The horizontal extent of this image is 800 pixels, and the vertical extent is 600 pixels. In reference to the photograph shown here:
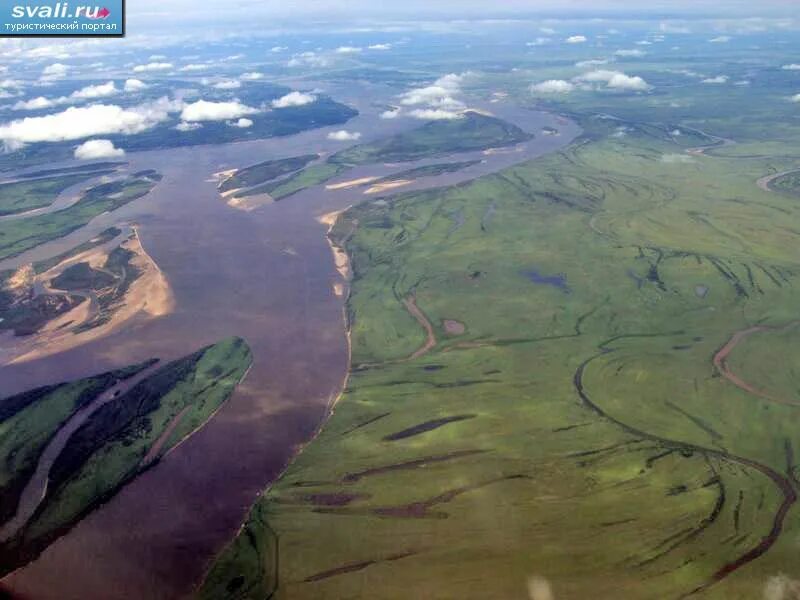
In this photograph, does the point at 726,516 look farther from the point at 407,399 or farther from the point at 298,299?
the point at 298,299

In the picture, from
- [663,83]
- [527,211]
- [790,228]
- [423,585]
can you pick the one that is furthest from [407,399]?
[663,83]

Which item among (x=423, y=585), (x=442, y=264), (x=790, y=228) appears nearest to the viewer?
(x=423, y=585)

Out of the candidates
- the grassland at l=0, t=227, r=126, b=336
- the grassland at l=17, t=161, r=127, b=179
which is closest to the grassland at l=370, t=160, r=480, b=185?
the grassland at l=0, t=227, r=126, b=336

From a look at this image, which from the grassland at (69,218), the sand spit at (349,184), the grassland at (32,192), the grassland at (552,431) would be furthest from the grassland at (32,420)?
the sand spit at (349,184)

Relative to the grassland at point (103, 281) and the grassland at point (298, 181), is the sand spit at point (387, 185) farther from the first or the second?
the grassland at point (103, 281)

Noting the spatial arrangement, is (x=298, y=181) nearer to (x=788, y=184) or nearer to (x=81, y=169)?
(x=81, y=169)

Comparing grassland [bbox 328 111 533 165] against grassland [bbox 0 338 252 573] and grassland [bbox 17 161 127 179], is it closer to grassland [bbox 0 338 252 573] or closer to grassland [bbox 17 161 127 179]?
grassland [bbox 17 161 127 179]

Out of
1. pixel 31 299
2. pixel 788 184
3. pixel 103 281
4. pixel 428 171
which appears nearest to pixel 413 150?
pixel 428 171
